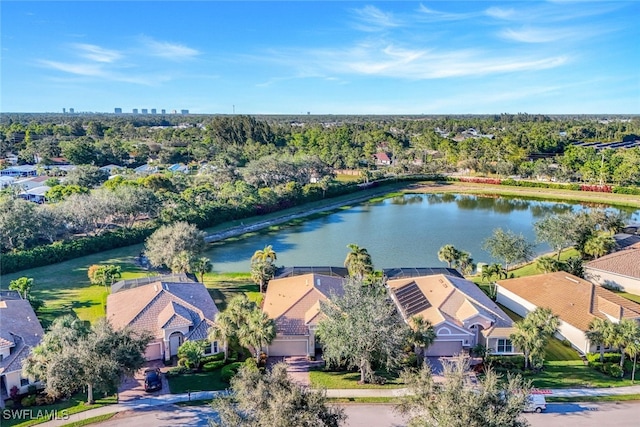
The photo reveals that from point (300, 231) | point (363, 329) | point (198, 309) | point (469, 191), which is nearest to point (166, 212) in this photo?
point (300, 231)

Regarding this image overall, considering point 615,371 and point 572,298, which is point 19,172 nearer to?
point 572,298

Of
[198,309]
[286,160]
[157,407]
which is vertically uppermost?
[286,160]

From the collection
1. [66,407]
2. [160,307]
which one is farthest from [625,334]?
[66,407]

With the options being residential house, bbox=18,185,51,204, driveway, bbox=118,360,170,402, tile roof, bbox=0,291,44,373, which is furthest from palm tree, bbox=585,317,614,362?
residential house, bbox=18,185,51,204

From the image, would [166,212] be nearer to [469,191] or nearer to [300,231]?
[300,231]

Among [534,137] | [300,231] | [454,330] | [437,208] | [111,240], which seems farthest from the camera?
[534,137]

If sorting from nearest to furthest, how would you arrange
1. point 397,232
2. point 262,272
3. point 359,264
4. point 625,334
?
point 625,334
point 359,264
point 262,272
point 397,232
